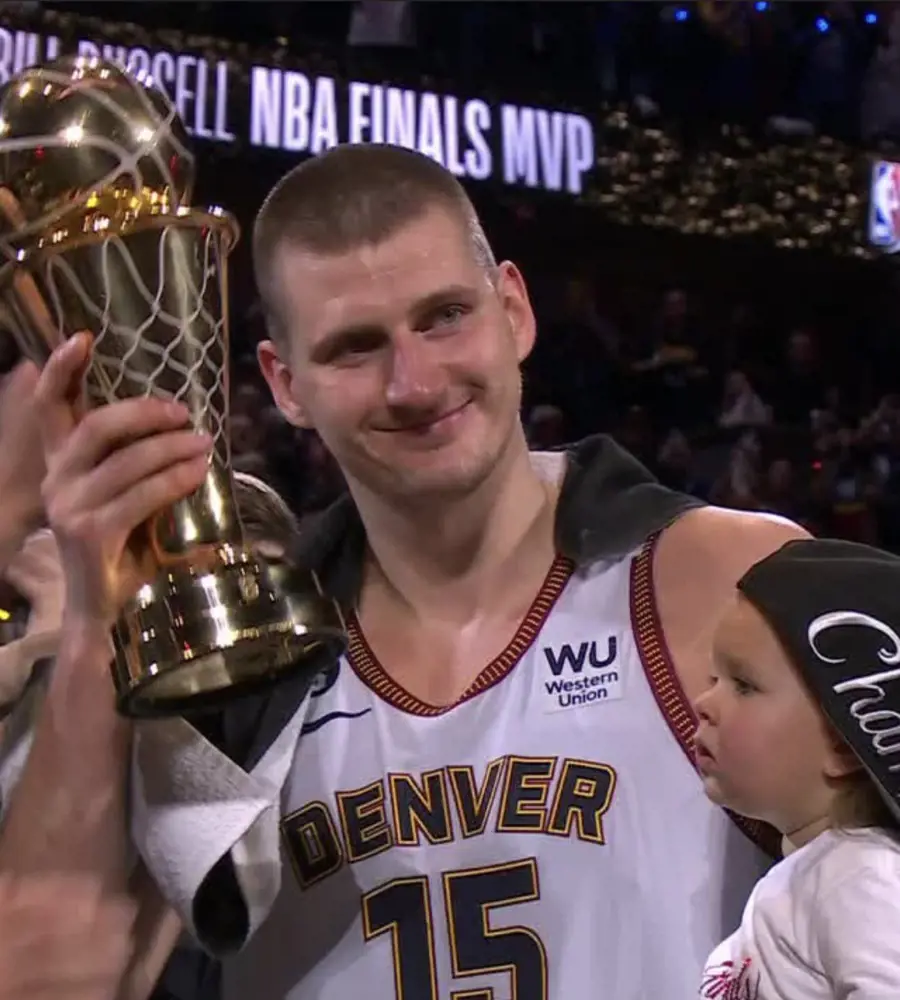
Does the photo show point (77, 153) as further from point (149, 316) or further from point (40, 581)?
point (40, 581)

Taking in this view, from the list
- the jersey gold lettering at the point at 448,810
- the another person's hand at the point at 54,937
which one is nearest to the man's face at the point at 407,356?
the jersey gold lettering at the point at 448,810

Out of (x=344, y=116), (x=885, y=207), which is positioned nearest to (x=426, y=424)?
(x=344, y=116)

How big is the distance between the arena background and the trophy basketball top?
3.38 m

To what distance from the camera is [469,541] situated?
122 centimetres

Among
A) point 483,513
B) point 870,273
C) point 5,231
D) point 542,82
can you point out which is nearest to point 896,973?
point 483,513

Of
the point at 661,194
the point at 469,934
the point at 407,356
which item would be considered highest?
the point at 407,356

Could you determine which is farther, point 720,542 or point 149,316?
point 720,542

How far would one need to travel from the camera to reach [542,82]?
6430 millimetres

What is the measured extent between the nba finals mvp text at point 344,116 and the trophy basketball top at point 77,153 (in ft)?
14.1

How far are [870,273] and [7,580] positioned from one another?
252 inches

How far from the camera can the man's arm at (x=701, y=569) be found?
1.10 m

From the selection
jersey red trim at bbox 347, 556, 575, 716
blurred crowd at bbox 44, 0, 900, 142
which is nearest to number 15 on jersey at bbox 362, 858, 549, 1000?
jersey red trim at bbox 347, 556, 575, 716

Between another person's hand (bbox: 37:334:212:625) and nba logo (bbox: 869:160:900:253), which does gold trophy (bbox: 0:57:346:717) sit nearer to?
another person's hand (bbox: 37:334:212:625)

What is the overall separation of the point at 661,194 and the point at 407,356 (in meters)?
5.81
